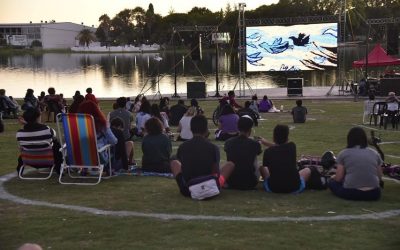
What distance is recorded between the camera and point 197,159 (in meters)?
7.63

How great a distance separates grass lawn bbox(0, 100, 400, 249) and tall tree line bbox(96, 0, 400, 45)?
2021 inches

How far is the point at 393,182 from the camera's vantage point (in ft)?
28.8

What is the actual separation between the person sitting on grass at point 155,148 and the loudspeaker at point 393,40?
2351 centimetres

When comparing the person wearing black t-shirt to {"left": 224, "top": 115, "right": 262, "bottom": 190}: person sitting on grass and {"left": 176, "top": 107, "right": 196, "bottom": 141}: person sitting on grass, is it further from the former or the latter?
{"left": 176, "top": 107, "right": 196, "bottom": 141}: person sitting on grass

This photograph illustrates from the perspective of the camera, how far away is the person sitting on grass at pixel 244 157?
25.8 ft

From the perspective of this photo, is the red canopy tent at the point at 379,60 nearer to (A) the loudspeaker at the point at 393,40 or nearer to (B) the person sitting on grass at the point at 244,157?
(A) the loudspeaker at the point at 393,40

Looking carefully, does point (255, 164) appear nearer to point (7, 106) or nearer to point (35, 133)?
point (35, 133)

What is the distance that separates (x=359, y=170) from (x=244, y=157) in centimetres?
153

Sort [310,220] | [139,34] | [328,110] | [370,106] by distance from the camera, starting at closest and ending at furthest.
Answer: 1. [310,220]
2. [370,106]
3. [328,110]
4. [139,34]

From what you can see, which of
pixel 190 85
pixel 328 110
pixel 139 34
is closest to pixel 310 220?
pixel 328 110

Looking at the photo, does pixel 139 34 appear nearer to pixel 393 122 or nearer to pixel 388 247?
pixel 393 122

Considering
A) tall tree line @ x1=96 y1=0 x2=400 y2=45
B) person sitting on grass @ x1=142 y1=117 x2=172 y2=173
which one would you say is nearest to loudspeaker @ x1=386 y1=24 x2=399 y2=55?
person sitting on grass @ x1=142 y1=117 x2=172 y2=173

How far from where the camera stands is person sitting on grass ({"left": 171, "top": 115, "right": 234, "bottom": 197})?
7.64 metres

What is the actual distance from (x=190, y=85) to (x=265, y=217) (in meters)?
27.2
